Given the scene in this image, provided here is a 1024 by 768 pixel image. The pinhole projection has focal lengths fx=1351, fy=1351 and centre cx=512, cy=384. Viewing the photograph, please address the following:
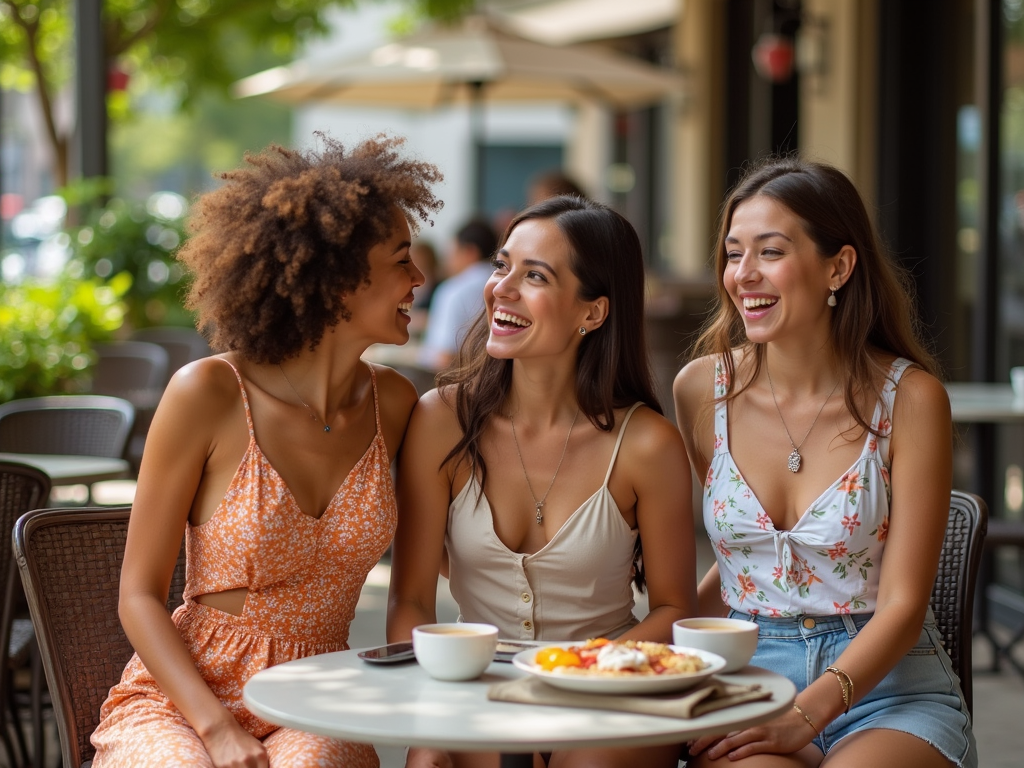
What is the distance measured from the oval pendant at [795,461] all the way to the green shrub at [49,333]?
3351mm

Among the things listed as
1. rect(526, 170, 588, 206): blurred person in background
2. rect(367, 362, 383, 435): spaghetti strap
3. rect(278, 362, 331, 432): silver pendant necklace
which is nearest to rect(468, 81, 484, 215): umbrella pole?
rect(526, 170, 588, 206): blurred person in background

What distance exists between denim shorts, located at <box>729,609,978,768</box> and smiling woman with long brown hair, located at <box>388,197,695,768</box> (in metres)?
0.21

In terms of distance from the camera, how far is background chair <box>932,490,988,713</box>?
2.71 metres

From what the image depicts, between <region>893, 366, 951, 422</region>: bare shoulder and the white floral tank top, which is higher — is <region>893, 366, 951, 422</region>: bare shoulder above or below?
above

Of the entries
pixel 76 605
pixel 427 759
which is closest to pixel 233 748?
pixel 427 759

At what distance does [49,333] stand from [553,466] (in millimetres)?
3285

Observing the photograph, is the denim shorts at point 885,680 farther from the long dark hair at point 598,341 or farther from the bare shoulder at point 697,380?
the bare shoulder at point 697,380

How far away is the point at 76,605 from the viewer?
2.54 m

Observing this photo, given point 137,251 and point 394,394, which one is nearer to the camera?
point 394,394

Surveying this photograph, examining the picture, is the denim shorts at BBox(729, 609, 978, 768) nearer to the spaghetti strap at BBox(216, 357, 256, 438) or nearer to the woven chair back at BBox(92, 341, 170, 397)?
the spaghetti strap at BBox(216, 357, 256, 438)

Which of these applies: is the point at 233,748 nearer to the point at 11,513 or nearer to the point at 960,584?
the point at 11,513

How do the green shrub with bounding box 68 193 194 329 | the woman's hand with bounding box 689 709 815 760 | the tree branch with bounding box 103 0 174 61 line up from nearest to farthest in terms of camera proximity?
the woman's hand with bounding box 689 709 815 760
the green shrub with bounding box 68 193 194 329
the tree branch with bounding box 103 0 174 61

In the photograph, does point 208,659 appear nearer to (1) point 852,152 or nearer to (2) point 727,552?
(2) point 727,552

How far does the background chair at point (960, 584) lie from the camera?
2.71m
